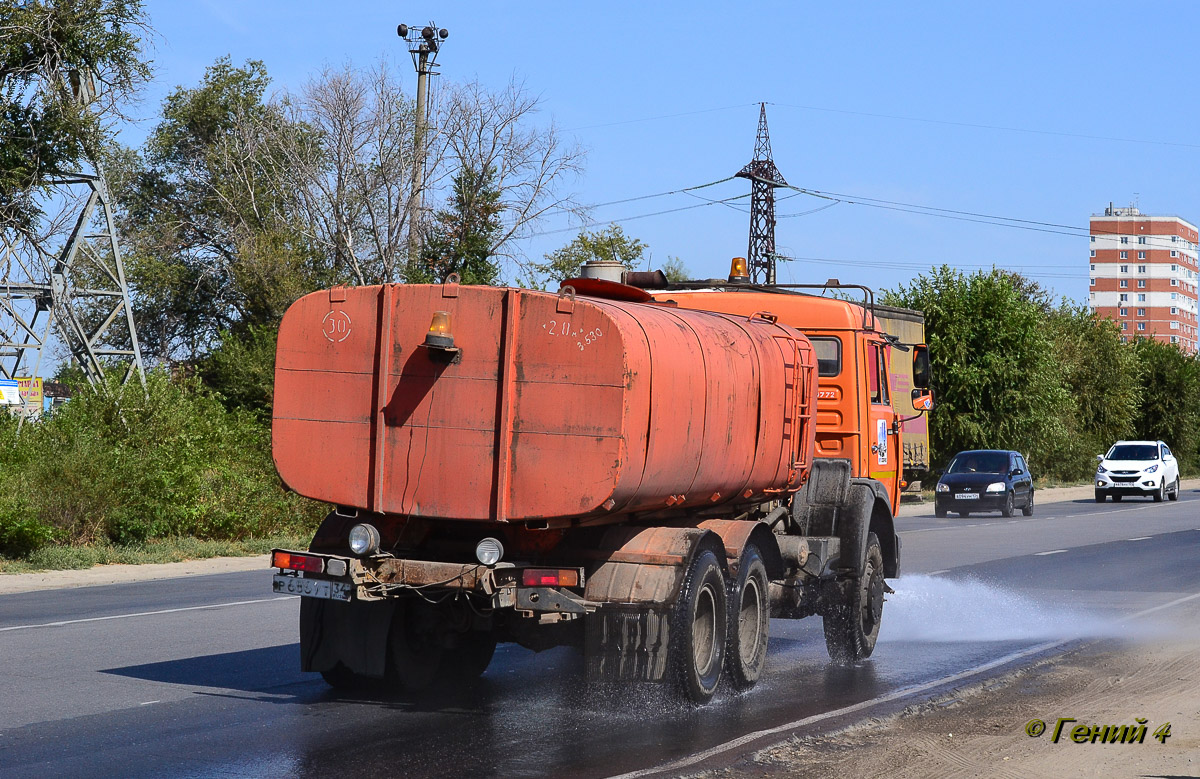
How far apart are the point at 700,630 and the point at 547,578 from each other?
4.54 feet

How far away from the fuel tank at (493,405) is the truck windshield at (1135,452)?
39.4 m

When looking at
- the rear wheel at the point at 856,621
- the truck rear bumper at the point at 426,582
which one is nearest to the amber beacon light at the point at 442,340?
the truck rear bumper at the point at 426,582

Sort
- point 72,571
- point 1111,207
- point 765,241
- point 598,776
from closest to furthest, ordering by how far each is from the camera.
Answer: point 598,776, point 72,571, point 765,241, point 1111,207

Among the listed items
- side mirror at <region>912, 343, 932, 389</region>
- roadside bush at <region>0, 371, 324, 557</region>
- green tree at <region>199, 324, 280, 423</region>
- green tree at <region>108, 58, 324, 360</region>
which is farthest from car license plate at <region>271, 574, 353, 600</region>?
green tree at <region>108, 58, 324, 360</region>

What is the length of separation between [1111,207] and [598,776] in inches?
7539

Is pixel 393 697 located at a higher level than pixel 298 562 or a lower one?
lower

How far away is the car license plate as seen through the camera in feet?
25.9

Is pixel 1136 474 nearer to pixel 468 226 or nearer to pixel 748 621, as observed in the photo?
pixel 468 226

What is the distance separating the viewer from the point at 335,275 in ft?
140

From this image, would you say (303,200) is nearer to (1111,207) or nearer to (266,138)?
(266,138)

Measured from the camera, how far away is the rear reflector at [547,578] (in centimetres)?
768

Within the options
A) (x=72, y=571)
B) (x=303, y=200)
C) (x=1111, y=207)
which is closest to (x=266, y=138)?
(x=303, y=200)

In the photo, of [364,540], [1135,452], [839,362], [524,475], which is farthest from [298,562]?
[1135,452]

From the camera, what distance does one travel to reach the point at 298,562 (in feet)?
26.6
